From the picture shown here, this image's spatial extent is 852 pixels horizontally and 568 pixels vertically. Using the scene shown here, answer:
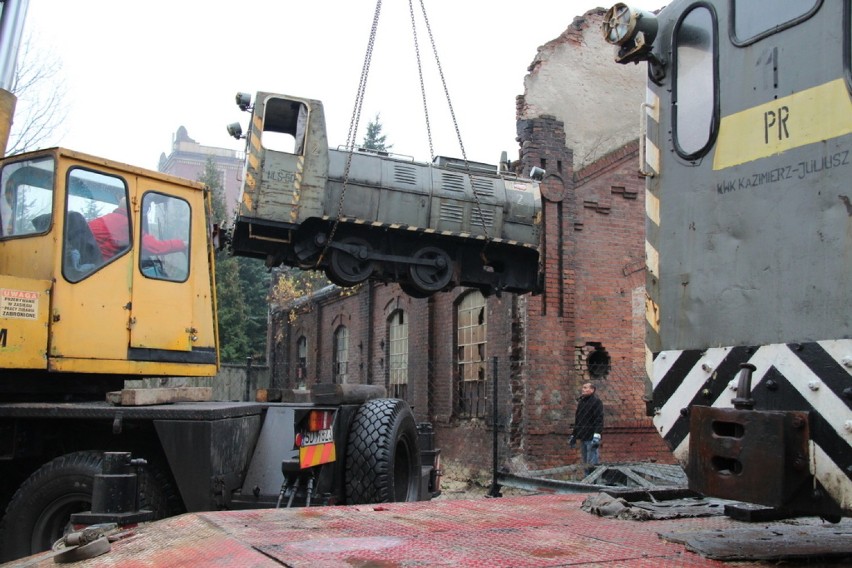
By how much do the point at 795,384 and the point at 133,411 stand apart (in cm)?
387

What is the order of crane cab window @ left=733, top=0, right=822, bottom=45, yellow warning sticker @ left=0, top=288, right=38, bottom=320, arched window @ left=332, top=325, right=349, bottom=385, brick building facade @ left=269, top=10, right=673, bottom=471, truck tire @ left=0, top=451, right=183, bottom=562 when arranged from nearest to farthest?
crane cab window @ left=733, top=0, right=822, bottom=45 < truck tire @ left=0, top=451, right=183, bottom=562 < yellow warning sticker @ left=0, top=288, right=38, bottom=320 < brick building facade @ left=269, top=10, right=673, bottom=471 < arched window @ left=332, top=325, right=349, bottom=385

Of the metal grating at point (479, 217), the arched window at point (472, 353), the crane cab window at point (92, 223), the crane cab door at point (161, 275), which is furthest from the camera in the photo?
the arched window at point (472, 353)

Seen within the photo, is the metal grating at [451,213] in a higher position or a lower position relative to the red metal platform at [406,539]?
higher

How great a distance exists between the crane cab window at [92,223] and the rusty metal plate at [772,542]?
424 centimetres

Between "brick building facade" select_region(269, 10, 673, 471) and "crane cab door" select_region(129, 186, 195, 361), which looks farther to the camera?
"brick building facade" select_region(269, 10, 673, 471)

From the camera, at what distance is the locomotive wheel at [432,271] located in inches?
467

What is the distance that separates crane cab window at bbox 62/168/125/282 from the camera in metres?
5.55

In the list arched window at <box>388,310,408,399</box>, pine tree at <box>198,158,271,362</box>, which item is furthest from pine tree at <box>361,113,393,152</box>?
arched window at <box>388,310,408,399</box>

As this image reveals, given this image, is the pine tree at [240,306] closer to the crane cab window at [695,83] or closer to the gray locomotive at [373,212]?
the gray locomotive at [373,212]

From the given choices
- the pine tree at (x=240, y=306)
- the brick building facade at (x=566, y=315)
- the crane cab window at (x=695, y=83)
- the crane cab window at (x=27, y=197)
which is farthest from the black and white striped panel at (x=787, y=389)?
the pine tree at (x=240, y=306)

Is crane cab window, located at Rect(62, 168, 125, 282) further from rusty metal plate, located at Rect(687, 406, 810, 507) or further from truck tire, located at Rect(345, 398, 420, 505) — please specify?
rusty metal plate, located at Rect(687, 406, 810, 507)

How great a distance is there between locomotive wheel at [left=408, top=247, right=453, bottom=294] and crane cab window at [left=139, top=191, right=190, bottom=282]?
19.2 ft

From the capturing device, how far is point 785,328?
288 cm

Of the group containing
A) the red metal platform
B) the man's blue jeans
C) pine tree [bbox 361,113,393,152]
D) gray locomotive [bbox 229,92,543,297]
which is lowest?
the man's blue jeans
